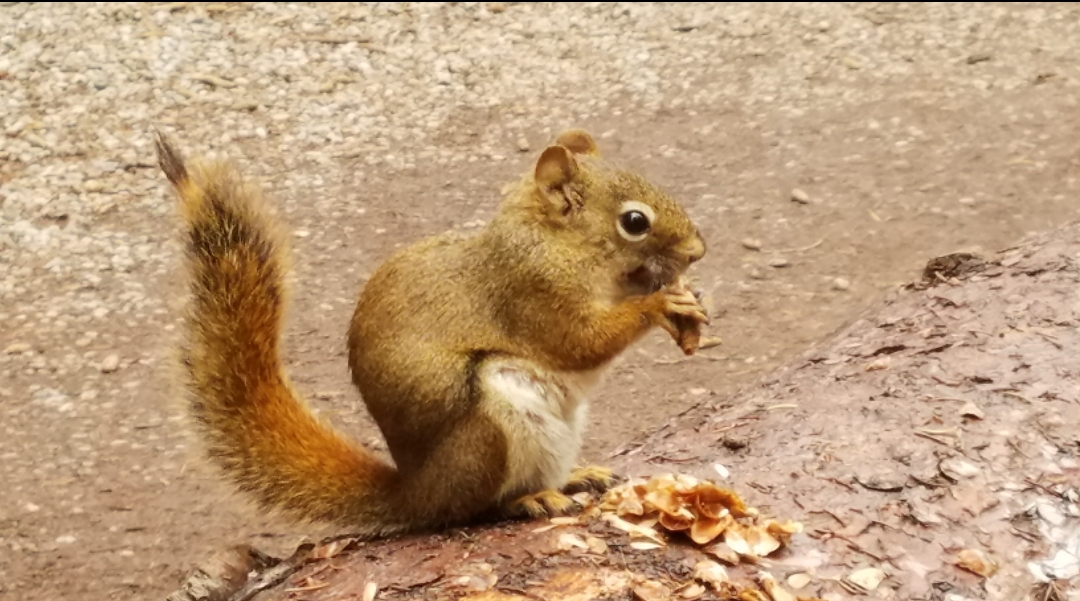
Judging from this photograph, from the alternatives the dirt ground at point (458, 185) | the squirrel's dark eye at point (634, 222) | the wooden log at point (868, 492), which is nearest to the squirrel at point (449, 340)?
the squirrel's dark eye at point (634, 222)

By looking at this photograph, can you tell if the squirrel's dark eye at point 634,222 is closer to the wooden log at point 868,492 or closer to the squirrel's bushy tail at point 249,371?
the wooden log at point 868,492

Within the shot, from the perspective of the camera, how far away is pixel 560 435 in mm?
2303

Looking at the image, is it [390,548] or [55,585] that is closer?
[390,548]

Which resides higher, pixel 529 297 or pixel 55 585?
pixel 529 297

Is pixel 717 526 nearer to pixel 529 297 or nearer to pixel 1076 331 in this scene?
pixel 529 297

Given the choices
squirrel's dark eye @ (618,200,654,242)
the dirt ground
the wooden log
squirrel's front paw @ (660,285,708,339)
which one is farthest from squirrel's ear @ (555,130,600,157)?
the dirt ground

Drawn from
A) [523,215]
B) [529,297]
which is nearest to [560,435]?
[529,297]

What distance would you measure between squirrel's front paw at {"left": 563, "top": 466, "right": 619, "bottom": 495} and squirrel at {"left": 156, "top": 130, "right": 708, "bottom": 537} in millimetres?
102

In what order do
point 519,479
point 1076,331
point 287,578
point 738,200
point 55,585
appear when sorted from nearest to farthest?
point 287,578, point 519,479, point 1076,331, point 55,585, point 738,200

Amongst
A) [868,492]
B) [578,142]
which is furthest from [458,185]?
[868,492]

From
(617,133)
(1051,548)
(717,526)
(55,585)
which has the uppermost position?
(617,133)

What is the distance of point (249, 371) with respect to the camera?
2.26 m

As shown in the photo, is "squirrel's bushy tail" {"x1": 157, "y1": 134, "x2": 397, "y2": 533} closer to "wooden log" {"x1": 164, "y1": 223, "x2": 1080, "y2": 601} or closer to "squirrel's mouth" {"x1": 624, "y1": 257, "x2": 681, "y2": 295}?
"wooden log" {"x1": 164, "y1": 223, "x2": 1080, "y2": 601}

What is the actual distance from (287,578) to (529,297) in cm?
73
